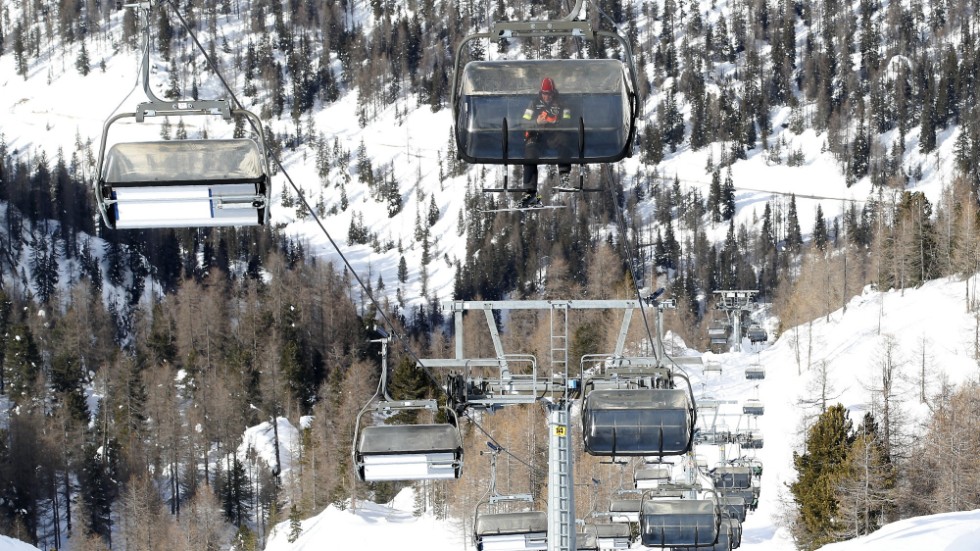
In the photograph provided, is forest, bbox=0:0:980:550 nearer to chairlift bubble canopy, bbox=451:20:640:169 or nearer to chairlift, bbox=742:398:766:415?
chairlift bubble canopy, bbox=451:20:640:169

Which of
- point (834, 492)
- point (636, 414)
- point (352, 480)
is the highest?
point (636, 414)

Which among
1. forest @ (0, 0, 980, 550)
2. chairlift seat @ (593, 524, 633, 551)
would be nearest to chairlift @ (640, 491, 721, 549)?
chairlift seat @ (593, 524, 633, 551)

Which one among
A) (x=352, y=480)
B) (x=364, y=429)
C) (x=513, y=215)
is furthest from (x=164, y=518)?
(x=513, y=215)

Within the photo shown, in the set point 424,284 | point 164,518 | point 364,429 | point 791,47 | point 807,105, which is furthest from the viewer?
point 791,47

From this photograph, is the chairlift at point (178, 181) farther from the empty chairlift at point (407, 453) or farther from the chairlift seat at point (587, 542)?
the chairlift seat at point (587, 542)

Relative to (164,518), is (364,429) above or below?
above

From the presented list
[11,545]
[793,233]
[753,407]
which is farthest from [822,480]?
[793,233]

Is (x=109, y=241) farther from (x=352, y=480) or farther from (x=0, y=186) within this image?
(x=352, y=480)
